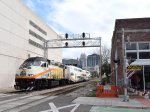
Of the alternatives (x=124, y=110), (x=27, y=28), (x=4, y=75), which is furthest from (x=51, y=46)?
(x=124, y=110)

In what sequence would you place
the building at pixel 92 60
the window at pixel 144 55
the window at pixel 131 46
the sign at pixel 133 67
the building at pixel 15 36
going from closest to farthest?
the sign at pixel 133 67 → the window at pixel 144 55 → the window at pixel 131 46 → the building at pixel 15 36 → the building at pixel 92 60


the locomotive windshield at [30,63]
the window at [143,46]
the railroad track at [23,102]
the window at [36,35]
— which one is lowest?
the railroad track at [23,102]

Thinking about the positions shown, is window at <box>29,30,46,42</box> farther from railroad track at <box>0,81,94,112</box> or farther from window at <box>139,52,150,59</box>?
window at <box>139,52,150,59</box>

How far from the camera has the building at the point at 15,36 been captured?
4106 centimetres

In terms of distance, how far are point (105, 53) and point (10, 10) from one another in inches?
2081

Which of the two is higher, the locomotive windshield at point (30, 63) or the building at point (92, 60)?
the building at point (92, 60)

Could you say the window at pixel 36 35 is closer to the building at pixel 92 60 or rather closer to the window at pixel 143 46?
the window at pixel 143 46

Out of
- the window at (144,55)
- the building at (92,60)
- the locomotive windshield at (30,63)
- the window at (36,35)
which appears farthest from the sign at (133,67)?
the building at (92,60)

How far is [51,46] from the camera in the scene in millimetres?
63812

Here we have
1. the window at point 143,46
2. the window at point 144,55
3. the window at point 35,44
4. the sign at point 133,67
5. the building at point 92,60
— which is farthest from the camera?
the building at point 92,60

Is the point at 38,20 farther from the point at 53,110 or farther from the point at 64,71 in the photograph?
the point at 53,110

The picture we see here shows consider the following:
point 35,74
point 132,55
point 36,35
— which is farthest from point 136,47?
point 36,35

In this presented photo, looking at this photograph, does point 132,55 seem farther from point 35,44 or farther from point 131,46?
point 35,44

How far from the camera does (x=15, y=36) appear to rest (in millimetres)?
45125
